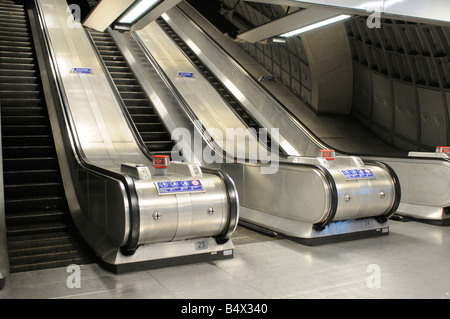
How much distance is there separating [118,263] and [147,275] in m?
0.36

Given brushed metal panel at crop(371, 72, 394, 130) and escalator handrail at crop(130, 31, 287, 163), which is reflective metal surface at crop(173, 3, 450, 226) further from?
escalator handrail at crop(130, 31, 287, 163)

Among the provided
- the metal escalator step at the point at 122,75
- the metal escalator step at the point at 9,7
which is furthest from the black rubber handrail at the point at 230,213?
the metal escalator step at the point at 9,7

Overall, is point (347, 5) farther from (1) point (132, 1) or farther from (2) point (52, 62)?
(2) point (52, 62)

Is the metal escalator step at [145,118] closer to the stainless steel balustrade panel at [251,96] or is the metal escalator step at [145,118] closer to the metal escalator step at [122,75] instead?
the metal escalator step at [122,75]

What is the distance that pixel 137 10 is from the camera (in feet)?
24.8

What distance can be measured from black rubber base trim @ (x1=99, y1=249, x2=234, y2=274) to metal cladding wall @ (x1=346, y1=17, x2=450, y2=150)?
26.6 ft

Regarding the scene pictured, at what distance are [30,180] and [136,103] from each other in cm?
360

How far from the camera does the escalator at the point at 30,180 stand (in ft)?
18.2

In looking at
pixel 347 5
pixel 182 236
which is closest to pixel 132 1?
pixel 347 5

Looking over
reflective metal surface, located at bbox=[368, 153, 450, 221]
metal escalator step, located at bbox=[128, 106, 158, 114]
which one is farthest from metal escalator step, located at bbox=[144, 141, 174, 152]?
reflective metal surface, located at bbox=[368, 153, 450, 221]

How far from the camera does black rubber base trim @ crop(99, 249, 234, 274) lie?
495 cm

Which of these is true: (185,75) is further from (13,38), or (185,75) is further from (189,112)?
(13,38)

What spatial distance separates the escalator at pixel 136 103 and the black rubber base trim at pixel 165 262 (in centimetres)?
394

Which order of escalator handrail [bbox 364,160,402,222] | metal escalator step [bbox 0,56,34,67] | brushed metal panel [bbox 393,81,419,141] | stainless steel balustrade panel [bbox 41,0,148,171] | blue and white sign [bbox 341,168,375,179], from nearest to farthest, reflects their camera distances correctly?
blue and white sign [bbox 341,168,375,179], escalator handrail [bbox 364,160,402,222], stainless steel balustrade panel [bbox 41,0,148,171], metal escalator step [bbox 0,56,34,67], brushed metal panel [bbox 393,81,419,141]
